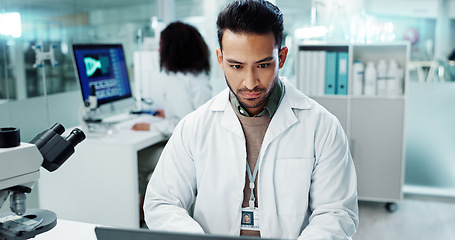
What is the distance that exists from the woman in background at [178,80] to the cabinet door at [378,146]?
1.27m

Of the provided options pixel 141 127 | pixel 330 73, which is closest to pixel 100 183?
pixel 141 127

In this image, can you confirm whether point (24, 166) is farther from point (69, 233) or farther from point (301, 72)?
point (301, 72)

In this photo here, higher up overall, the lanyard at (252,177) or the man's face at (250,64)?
the man's face at (250,64)

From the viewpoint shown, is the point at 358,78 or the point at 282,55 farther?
the point at 358,78

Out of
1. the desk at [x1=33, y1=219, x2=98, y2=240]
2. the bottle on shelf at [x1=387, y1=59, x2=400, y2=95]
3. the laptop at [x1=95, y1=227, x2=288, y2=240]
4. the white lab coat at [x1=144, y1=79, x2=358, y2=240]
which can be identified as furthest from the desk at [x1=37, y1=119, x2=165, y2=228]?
the bottle on shelf at [x1=387, y1=59, x2=400, y2=95]

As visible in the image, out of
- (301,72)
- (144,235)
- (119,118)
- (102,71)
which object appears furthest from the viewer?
(301,72)

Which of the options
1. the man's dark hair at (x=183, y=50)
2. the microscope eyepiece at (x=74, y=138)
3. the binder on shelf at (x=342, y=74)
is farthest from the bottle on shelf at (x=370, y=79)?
the microscope eyepiece at (x=74, y=138)

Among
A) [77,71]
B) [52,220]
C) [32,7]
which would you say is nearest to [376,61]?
[77,71]

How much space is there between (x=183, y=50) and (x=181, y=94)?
1.02ft

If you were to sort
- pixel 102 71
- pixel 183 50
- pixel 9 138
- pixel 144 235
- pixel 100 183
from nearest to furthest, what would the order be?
pixel 144 235, pixel 9 138, pixel 100 183, pixel 102 71, pixel 183 50

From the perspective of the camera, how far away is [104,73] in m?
2.82

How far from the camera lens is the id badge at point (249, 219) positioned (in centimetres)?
136

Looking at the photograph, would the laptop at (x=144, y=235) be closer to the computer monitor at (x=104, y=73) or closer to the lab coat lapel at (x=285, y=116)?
the lab coat lapel at (x=285, y=116)

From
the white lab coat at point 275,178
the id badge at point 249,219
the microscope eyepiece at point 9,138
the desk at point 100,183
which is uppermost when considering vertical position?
the microscope eyepiece at point 9,138
